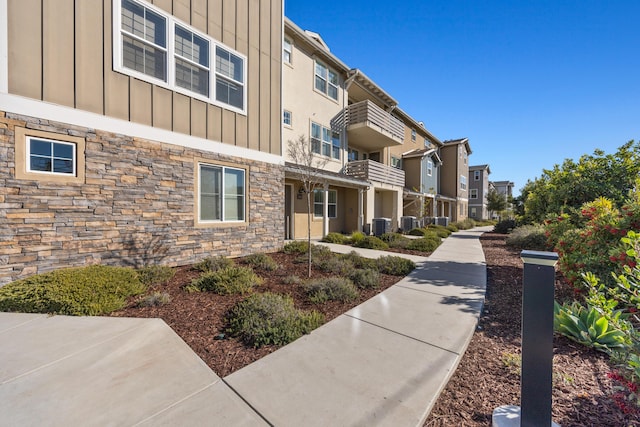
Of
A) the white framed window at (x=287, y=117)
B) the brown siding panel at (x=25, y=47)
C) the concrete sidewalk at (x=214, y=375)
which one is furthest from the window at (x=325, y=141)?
the concrete sidewalk at (x=214, y=375)

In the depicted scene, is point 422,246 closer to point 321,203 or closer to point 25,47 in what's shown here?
point 321,203

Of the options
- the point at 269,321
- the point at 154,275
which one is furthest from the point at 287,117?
the point at 269,321

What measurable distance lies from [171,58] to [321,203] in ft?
29.3

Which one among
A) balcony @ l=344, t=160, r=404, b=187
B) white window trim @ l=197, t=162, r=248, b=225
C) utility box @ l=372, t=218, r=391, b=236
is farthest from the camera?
balcony @ l=344, t=160, r=404, b=187

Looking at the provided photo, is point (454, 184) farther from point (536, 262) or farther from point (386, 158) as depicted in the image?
point (536, 262)

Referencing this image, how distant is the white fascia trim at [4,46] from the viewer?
431 centimetres

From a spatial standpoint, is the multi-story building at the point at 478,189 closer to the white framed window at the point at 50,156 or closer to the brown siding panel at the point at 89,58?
the brown siding panel at the point at 89,58

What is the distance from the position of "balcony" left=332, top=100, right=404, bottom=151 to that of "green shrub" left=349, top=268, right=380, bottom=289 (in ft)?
34.6

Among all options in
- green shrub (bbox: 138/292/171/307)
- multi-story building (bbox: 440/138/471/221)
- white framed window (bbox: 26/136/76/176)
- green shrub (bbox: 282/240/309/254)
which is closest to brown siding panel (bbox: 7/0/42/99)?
white framed window (bbox: 26/136/76/176)

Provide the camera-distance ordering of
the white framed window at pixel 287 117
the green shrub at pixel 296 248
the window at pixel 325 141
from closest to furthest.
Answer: the green shrub at pixel 296 248, the white framed window at pixel 287 117, the window at pixel 325 141

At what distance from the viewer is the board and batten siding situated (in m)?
4.61

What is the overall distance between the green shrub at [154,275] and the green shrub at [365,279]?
4000 mm

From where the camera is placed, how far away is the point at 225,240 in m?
7.48

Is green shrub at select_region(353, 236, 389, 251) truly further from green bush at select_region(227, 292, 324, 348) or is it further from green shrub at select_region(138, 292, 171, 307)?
green shrub at select_region(138, 292, 171, 307)
